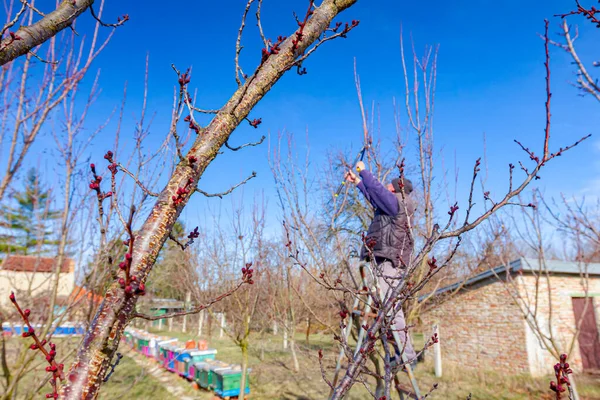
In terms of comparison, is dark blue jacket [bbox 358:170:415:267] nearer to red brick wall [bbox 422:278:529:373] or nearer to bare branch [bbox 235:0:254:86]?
bare branch [bbox 235:0:254:86]

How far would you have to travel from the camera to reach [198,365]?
940 cm

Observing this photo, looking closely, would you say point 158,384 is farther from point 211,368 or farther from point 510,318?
point 510,318

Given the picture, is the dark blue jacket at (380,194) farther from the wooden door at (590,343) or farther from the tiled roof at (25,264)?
the wooden door at (590,343)

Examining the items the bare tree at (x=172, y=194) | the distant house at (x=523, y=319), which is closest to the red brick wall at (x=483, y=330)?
the distant house at (x=523, y=319)

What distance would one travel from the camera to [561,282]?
10.3m

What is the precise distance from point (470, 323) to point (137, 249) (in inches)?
494

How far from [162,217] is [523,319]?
1139 centimetres

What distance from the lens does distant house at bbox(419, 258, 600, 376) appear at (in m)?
9.77

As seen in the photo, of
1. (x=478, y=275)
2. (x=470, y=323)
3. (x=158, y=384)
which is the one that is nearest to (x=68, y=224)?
(x=158, y=384)

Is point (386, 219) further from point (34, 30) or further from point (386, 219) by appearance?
point (34, 30)

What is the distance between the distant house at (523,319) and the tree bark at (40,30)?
8.74m

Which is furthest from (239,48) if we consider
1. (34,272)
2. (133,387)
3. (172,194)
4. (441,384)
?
(441,384)

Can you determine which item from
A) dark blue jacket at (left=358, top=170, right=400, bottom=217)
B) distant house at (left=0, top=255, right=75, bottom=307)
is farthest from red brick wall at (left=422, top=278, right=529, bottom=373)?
distant house at (left=0, top=255, right=75, bottom=307)

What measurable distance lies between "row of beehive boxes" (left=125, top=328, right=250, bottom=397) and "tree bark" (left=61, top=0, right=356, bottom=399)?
7.45m
